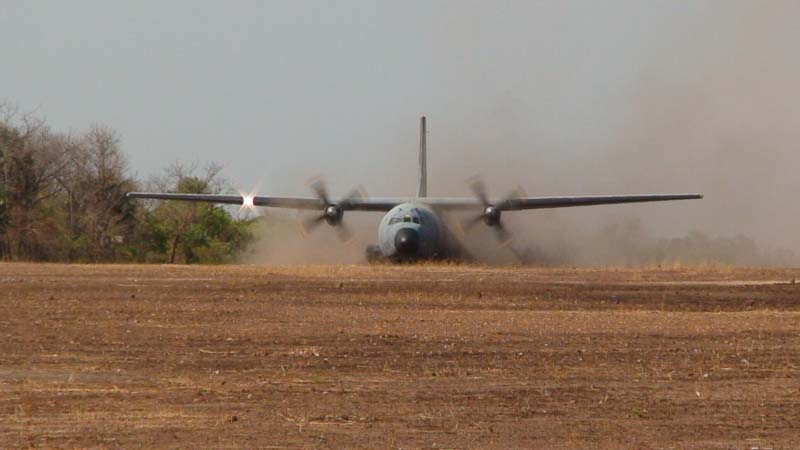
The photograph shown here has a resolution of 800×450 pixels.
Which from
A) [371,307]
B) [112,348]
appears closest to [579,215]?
[371,307]

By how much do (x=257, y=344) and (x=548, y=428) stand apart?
8.52m

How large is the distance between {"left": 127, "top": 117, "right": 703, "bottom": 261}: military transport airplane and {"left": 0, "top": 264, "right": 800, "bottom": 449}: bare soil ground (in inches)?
816

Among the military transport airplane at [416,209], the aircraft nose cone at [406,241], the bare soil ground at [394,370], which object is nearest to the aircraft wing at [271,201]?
the military transport airplane at [416,209]

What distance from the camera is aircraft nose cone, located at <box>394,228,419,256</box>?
55.8 metres

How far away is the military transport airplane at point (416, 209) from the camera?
56750mm

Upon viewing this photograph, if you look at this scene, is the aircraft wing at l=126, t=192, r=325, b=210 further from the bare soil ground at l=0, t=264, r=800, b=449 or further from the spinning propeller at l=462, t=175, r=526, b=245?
the bare soil ground at l=0, t=264, r=800, b=449

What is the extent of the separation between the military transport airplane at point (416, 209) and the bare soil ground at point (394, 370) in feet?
68.0

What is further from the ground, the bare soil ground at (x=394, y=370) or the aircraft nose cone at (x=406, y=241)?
the aircraft nose cone at (x=406, y=241)

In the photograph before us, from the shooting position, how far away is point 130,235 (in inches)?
3253

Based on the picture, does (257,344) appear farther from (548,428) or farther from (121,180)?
(121,180)

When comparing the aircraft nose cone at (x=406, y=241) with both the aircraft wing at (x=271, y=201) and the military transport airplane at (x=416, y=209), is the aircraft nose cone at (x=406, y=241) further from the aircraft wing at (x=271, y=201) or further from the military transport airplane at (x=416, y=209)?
the aircraft wing at (x=271, y=201)

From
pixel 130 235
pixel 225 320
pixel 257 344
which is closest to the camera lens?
pixel 257 344

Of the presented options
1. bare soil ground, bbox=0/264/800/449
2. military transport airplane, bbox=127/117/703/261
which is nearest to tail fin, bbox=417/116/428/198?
military transport airplane, bbox=127/117/703/261

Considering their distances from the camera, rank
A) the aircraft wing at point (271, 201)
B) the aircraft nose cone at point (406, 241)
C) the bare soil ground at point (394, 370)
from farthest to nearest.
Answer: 1. the aircraft wing at point (271, 201)
2. the aircraft nose cone at point (406, 241)
3. the bare soil ground at point (394, 370)
